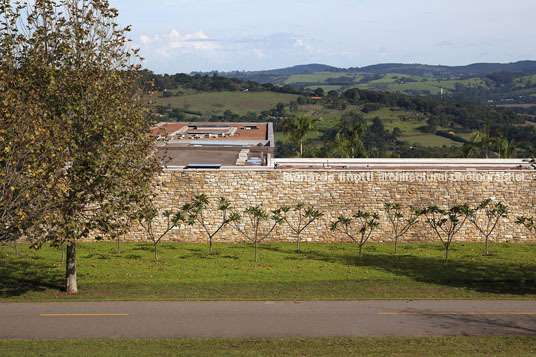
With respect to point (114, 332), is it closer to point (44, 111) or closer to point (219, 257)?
point (44, 111)

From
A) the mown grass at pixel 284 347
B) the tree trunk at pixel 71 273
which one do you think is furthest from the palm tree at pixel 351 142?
the mown grass at pixel 284 347

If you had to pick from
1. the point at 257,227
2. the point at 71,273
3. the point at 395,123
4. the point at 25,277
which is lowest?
the point at 25,277

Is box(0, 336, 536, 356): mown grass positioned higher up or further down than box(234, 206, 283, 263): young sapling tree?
further down

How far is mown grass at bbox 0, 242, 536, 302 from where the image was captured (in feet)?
62.0

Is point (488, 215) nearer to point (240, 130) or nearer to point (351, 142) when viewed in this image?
point (351, 142)

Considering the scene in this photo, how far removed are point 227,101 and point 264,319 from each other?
109607 millimetres

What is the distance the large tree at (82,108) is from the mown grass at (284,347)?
379cm

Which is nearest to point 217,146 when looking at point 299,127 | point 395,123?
point 299,127

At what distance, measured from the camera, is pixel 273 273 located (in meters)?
21.5

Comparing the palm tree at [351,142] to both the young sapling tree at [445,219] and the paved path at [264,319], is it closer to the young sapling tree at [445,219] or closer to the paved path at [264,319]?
the young sapling tree at [445,219]

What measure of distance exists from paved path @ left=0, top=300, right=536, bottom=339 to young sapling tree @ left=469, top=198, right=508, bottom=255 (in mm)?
8039

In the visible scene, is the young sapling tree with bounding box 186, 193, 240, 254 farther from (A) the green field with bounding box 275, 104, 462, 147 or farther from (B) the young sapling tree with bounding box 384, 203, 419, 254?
(A) the green field with bounding box 275, 104, 462, 147

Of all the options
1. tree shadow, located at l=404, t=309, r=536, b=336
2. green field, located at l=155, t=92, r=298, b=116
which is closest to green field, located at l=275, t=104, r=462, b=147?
green field, located at l=155, t=92, r=298, b=116

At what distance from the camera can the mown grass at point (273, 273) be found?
18.9m
